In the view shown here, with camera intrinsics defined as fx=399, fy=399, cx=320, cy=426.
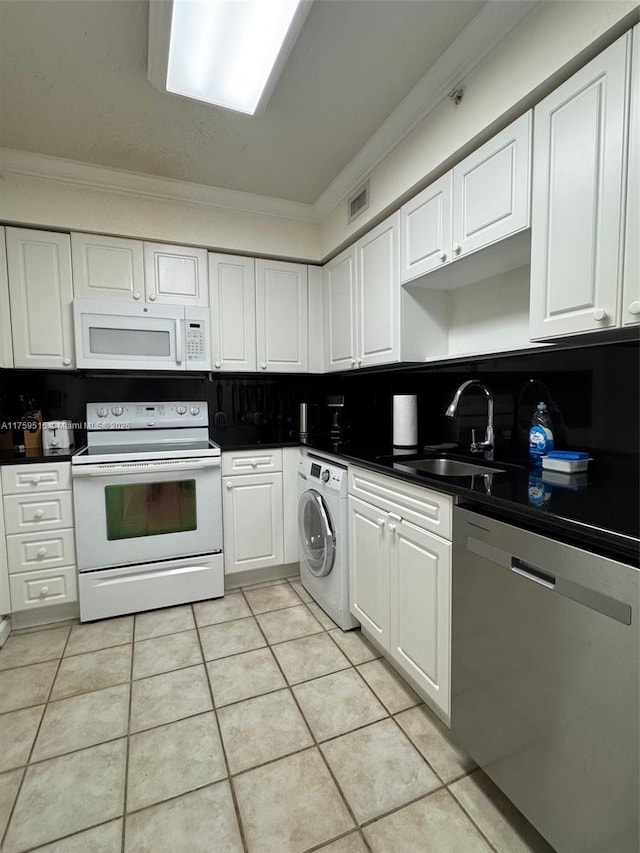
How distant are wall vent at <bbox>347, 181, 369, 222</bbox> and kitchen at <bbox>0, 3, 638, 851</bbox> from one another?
81mm

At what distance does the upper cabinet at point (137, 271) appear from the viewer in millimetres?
2422

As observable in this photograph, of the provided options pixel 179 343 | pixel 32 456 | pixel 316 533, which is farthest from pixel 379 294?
Result: pixel 32 456

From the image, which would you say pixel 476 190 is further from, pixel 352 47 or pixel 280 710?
pixel 280 710

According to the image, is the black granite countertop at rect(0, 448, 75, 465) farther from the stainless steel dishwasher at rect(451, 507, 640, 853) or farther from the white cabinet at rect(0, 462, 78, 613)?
the stainless steel dishwasher at rect(451, 507, 640, 853)

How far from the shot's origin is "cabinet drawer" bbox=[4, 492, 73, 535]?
7.02ft

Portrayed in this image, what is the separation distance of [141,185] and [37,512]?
2.00m

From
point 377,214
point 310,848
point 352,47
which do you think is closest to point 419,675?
point 310,848

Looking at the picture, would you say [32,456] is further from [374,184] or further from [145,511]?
[374,184]

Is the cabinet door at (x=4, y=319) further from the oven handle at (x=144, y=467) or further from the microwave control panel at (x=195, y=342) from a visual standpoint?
the microwave control panel at (x=195, y=342)

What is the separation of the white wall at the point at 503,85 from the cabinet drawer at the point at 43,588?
8.85ft

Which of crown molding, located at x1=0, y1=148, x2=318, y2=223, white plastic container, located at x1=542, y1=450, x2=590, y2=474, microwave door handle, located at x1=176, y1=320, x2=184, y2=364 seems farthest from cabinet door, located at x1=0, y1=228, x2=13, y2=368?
white plastic container, located at x1=542, y1=450, x2=590, y2=474

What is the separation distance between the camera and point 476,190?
1.57 meters

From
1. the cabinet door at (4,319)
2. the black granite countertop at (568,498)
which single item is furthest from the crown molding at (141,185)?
the black granite countertop at (568,498)

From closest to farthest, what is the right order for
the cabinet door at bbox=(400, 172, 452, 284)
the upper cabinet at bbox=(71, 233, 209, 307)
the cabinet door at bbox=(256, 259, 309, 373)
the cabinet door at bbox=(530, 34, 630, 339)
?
1. the cabinet door at bbox=(530, 34, 630, 339)
2. the cabinet door at bbox=(400, 172, 452, 284)
3. the upper cabinet at bbox=(71, 233, 209, 307)
4. the cabinet door at bbox=(256, 259, 309, 373)
